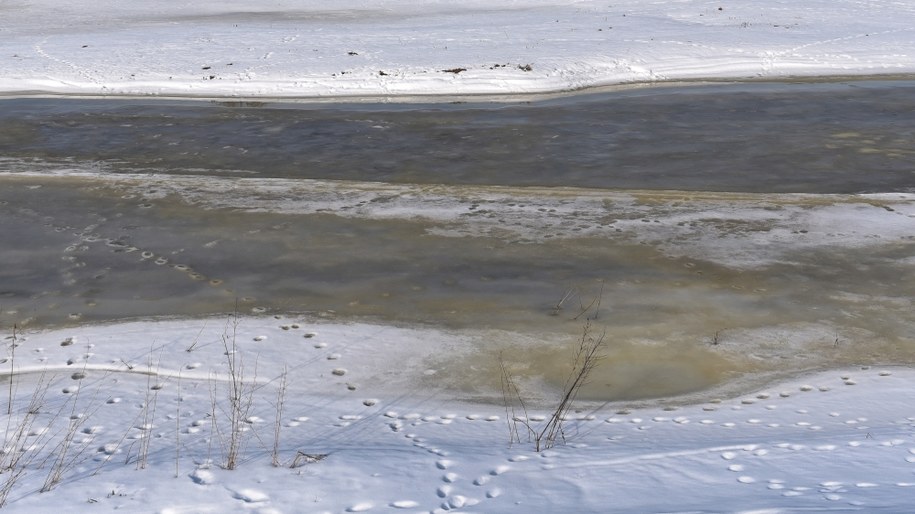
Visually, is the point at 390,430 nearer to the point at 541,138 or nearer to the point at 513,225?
the point at 513,225

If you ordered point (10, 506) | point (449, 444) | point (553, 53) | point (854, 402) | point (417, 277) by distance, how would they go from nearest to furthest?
point (10, 506) < point (449, 444) < point (854, 402) < point (417, 277) < point (553, 53)

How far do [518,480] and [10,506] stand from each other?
2.48 meters

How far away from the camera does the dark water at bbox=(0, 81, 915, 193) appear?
13734 millimetres

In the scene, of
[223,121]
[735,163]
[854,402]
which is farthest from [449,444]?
[223,121]

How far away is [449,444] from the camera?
596 cm

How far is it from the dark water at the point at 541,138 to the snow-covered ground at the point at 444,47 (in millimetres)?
1206

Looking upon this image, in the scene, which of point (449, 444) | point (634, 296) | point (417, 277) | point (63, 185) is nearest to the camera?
point (449, 444)

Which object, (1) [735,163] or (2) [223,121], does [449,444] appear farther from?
(2) [223,121]

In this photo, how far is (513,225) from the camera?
11.4 metres

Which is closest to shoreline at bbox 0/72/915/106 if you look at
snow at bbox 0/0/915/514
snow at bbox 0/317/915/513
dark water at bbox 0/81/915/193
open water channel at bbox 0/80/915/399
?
dark water at bbox 0/81/915/193

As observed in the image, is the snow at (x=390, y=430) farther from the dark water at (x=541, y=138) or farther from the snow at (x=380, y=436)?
the dark water at (x=541, y=138)

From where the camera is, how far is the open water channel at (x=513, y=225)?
847cm

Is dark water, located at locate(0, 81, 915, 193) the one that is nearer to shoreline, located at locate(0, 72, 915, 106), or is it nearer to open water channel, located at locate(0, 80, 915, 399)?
open water channel, located at locate(0, 80, 915, 399)

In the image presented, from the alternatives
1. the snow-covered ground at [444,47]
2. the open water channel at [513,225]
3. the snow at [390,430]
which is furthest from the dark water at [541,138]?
the snow at [390,430]
